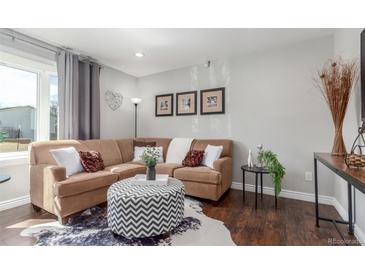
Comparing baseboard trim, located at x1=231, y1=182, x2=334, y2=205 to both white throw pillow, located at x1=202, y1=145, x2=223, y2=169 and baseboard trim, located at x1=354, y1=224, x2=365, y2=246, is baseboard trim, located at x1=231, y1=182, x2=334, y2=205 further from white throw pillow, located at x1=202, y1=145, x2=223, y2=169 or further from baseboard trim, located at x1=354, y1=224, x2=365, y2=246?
baseboard trim, located at x1=354, y1=224, x2=365, y2=246

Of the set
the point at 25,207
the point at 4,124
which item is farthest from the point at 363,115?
the point at 4,124

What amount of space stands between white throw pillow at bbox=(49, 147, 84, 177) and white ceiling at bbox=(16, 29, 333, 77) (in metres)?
1.53

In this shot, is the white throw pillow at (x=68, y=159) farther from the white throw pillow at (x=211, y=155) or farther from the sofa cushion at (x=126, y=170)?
the white throw pillow at (x=211, y=155)

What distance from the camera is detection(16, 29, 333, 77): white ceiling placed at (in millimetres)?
2402

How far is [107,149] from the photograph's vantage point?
124 inches

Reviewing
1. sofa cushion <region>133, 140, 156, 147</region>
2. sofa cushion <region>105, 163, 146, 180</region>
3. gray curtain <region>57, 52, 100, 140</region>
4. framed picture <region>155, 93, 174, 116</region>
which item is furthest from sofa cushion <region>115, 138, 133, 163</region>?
framed picture <region>155, 93, 174, 116</region>

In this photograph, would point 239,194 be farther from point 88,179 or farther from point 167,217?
point 88,179

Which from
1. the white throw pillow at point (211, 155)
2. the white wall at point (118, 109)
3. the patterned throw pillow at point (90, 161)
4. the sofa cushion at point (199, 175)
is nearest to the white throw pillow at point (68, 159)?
the patterned throw pillow at point (90, 161)

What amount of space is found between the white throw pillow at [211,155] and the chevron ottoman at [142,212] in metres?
1.25

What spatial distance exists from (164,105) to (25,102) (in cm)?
231

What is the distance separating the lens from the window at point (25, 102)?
2.54 metres

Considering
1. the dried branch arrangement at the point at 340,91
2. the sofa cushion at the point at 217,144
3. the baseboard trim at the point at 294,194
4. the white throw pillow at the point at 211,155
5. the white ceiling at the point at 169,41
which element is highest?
the white ceiling at the point at 169,41

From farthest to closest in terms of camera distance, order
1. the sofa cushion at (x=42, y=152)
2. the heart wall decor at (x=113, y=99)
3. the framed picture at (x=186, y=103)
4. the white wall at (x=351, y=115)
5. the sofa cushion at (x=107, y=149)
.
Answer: the heart wall decor at (x=113, y=99), the framed picture at (x=186, y=103), the sofa cushion at (x=107, y=149), the sofa cushion at (x=42, y=152), the white wall at (x=351, y=115)
